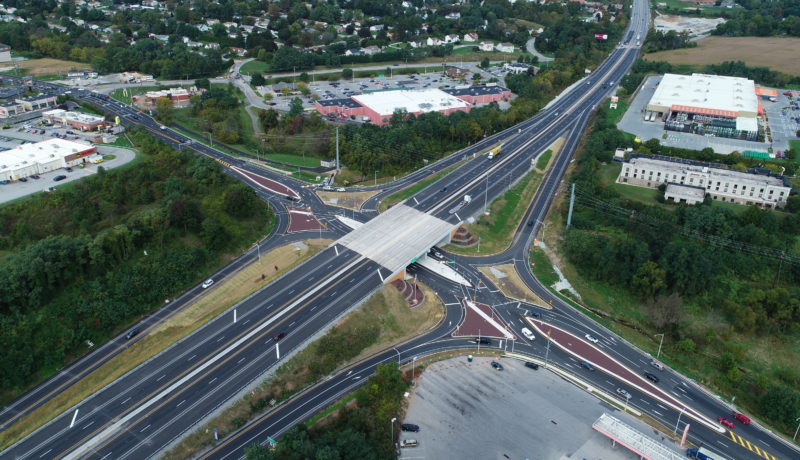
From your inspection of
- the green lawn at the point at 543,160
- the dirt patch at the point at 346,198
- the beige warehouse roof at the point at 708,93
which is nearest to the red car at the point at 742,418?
the dirt patch at the point at 346,198

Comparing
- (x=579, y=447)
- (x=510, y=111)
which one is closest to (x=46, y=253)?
(x=579, y=447)

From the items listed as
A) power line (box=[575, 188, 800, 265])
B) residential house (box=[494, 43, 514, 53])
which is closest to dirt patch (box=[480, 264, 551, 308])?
power line (box=[575, 188, 800, 265])

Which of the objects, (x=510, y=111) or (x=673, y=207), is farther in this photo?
(x=510, y=111)

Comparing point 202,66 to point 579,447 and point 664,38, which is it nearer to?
point 579,447

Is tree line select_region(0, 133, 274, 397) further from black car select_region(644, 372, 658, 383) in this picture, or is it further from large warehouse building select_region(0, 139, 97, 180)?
black car select_region(644, 372, 658, 383)

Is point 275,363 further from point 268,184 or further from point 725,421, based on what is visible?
point 268,184

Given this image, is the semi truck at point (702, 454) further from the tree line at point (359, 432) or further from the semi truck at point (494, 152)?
the semi truck at point (494, 152)
